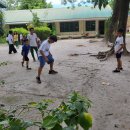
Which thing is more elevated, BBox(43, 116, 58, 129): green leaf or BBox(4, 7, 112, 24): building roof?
BBox(43, 116, 58, 129): green leaf

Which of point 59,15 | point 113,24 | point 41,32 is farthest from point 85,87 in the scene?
point 59,15

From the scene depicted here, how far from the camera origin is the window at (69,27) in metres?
39.8

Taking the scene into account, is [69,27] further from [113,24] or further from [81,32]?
[113,24]

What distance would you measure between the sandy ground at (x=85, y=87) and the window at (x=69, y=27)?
2552 cm

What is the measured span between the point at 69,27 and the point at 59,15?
2.29 meters

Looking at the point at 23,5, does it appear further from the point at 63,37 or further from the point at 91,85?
the point at 91,85

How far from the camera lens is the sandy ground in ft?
24.2

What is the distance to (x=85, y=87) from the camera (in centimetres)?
1003

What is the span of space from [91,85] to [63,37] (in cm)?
2792

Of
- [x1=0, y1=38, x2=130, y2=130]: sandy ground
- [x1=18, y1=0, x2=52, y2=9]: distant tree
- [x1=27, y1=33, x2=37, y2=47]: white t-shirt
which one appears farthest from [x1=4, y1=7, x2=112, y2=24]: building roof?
[x1=0, y1=38, x2=130, y2=130]: sandy ground

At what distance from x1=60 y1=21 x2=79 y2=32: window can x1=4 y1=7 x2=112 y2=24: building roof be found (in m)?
0.74

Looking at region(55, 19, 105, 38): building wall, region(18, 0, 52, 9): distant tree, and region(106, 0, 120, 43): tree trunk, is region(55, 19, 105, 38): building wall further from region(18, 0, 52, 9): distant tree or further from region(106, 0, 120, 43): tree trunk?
region(106, 0, 120, 43): tree trunk

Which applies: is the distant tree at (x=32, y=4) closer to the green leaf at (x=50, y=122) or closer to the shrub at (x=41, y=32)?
the shrub at (x=41, y=32)

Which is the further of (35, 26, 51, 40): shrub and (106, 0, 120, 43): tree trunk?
(35, 26, 51, 40): shrub
